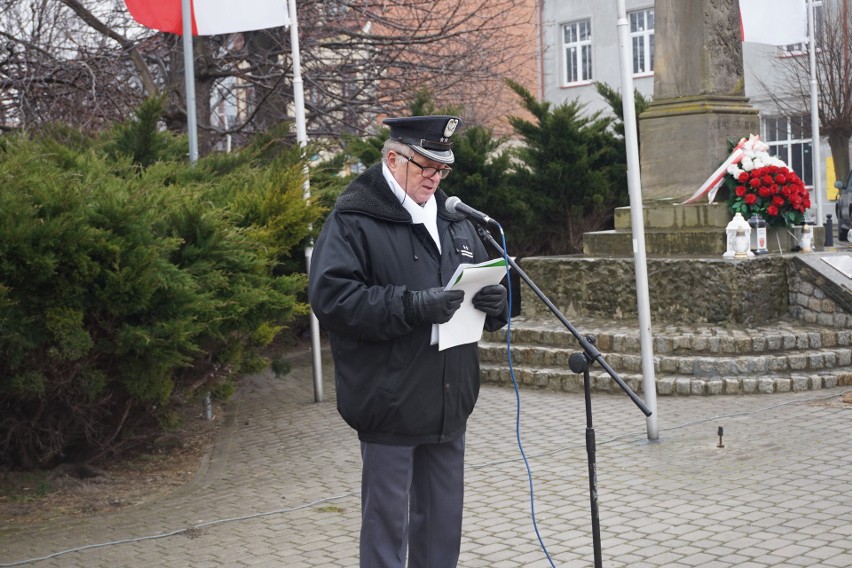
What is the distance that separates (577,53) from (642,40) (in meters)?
2.54

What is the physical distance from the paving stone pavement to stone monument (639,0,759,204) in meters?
3.56

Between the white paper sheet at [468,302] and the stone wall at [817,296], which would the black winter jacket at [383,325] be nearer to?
the white paper sheet at [468,302]

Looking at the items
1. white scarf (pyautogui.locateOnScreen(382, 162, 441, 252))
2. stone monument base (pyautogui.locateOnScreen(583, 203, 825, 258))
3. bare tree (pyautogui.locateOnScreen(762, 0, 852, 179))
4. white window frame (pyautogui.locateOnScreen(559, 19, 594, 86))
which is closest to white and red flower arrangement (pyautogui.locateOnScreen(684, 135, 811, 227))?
stone monument base (pyautogui.locateOnScreen(583, 203, 825, 258))

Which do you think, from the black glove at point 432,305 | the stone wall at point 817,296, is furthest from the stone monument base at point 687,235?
the black glove at point 432,305

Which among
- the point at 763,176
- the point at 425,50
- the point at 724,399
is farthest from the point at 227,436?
the point at 425,50

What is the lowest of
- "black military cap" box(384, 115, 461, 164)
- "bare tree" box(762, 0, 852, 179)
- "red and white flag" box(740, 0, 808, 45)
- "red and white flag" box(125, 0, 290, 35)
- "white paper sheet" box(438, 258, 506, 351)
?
"white paper sheet" box(438, 258, 506, 351)

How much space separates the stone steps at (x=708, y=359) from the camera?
945 cm

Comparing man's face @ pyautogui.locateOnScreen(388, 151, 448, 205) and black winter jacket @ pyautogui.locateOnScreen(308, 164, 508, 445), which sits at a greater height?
man's face @ pyautogui.locateOnScreen(388, 151, 448, 205)

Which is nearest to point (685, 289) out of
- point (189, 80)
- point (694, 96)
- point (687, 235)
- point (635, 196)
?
point (687, 235)

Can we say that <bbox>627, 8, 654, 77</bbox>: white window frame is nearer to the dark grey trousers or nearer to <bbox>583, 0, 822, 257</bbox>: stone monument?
<bbox>583, 0, 822, 257</bbox>: stone monument

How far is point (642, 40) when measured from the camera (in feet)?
121

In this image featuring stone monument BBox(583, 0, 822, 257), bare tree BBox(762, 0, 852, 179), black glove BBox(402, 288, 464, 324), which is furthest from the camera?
bare tree BBox(762, 0, 852, 179)

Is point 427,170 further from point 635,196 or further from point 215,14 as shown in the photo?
point 215,14

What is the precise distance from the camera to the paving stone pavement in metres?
5.46
